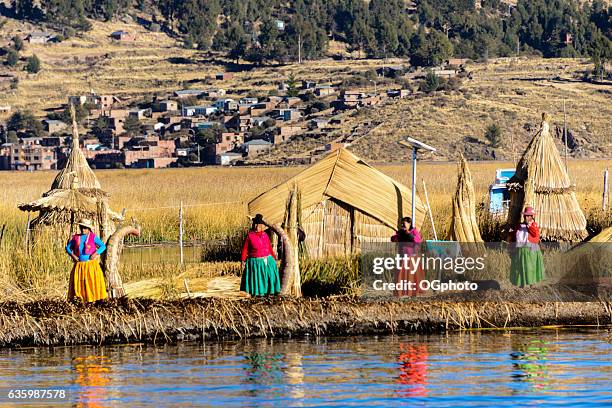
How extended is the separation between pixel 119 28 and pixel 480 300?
458 feet

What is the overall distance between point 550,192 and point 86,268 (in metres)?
8.50

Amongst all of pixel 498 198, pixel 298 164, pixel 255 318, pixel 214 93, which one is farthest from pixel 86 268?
pixel 214 93

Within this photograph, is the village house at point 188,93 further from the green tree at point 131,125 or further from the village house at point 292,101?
the village house at point 292,101

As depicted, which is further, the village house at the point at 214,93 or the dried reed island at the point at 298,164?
the village house at the point at 214,93

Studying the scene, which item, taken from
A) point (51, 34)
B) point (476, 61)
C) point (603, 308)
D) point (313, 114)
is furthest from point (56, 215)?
point (51, 34)

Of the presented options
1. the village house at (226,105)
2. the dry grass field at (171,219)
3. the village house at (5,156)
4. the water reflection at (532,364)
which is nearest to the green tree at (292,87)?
the village house at (226,105)

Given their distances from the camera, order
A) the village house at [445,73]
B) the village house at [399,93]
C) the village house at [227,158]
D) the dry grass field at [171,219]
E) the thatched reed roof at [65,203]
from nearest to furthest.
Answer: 1. the dry grass field at [171,219]
2. the thatched reed roof at [65,203]
3. the village house at [227,158]
4. the village house at [399,93]
5. the village house at [445,73]

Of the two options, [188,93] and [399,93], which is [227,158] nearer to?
[399,93]

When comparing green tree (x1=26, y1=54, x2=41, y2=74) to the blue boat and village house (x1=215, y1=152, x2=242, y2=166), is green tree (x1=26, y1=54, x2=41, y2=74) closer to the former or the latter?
village house (x1=215, y1=152, x2=242, y2=166)

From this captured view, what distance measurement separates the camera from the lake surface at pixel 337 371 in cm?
1191

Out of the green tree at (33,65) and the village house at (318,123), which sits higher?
the green tree at (33,65)

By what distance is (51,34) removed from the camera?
148 metres

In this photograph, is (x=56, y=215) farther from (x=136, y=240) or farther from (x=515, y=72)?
(x=515, y=72)

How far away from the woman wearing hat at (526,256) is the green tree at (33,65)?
11527cm
